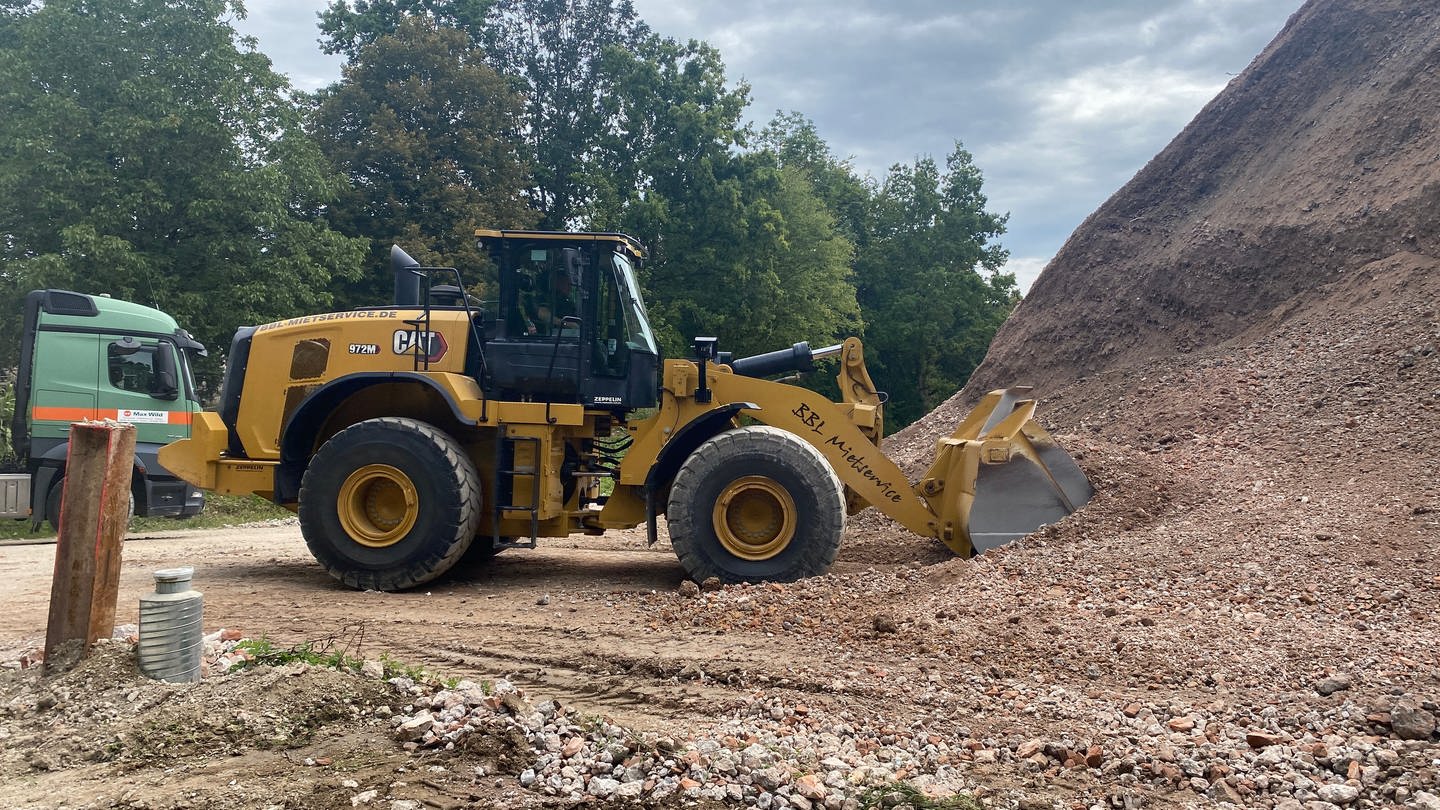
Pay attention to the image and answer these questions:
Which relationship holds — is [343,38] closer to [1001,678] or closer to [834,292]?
[834,292]

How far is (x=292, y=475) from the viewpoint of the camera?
799 cm

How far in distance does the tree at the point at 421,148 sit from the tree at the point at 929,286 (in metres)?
15.3

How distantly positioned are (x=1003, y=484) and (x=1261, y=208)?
316 inches

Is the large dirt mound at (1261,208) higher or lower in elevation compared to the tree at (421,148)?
lower

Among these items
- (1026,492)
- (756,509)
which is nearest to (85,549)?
(756,509)

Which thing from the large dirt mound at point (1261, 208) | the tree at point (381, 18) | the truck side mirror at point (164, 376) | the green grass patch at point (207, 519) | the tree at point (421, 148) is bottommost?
the green grass patch at point (207, 519)

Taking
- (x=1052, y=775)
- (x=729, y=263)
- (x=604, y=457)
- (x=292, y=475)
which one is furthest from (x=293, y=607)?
(x=729, y=263)

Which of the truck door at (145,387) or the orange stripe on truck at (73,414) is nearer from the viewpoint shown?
the orange stripe on truck at (73,414)

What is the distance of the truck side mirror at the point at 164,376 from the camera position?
13320mm

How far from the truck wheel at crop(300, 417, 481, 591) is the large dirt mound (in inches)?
350

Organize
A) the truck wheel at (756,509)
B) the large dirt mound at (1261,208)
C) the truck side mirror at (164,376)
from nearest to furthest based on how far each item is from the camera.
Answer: the truck wheel at (756,509) < the large dirt mound at (1261,208) < the truck side mirror at (164,376)

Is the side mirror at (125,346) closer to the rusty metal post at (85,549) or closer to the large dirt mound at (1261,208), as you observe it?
the rusty metal post at (85,549)

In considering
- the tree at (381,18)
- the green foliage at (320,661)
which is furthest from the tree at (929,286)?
the green foliage at (320,661)

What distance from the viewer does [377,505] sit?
775 cm
